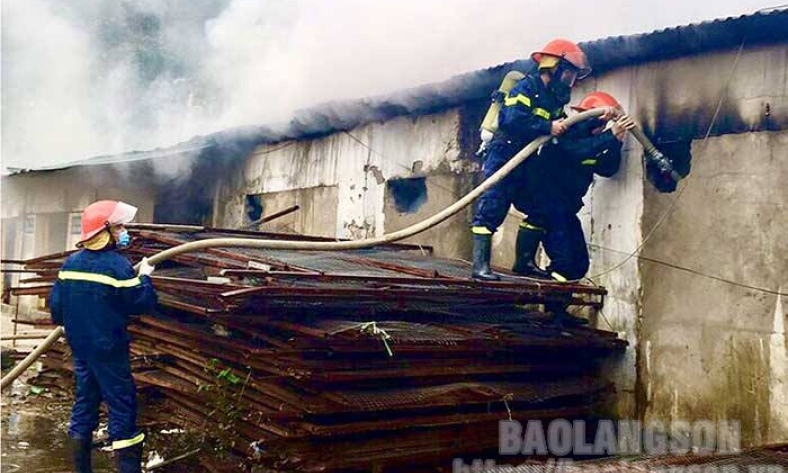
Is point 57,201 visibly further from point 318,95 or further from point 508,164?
point 508,164

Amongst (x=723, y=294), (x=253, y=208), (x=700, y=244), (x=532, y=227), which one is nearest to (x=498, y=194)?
(x=532, y=227)

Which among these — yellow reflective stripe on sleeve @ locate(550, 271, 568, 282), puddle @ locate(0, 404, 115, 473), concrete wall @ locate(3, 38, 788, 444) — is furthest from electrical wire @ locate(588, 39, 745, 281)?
puddle @ locate(0, 404, 115, 473)

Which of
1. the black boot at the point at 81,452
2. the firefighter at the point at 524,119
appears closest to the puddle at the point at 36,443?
the black boot at the point at 81,452

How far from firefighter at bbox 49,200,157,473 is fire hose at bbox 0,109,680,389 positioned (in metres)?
0.32

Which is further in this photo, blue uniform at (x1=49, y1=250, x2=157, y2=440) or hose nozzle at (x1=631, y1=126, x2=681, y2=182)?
hose nozzle at (x1=631, y1=126, x2=681, y2=182)

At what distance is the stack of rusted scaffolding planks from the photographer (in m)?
4.80

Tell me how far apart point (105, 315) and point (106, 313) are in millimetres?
15

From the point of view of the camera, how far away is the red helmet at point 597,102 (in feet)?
21.4

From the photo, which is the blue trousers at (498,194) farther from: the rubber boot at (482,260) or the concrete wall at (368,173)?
the concrete wall at (368,173)

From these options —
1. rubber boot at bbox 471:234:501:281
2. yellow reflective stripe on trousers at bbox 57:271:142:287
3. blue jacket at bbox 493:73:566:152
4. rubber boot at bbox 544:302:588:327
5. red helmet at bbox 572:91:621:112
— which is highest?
red helmet at bbox 572:91:621:112

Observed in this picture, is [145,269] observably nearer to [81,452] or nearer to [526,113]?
[81,452]

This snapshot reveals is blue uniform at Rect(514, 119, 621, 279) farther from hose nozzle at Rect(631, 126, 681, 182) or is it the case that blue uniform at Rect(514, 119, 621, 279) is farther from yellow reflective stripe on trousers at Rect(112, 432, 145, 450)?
yellow reflective stripe on trousers at Rect(112, 432, 145, 450)

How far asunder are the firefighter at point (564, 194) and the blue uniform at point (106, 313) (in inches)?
135

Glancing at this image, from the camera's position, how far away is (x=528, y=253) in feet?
22.1
